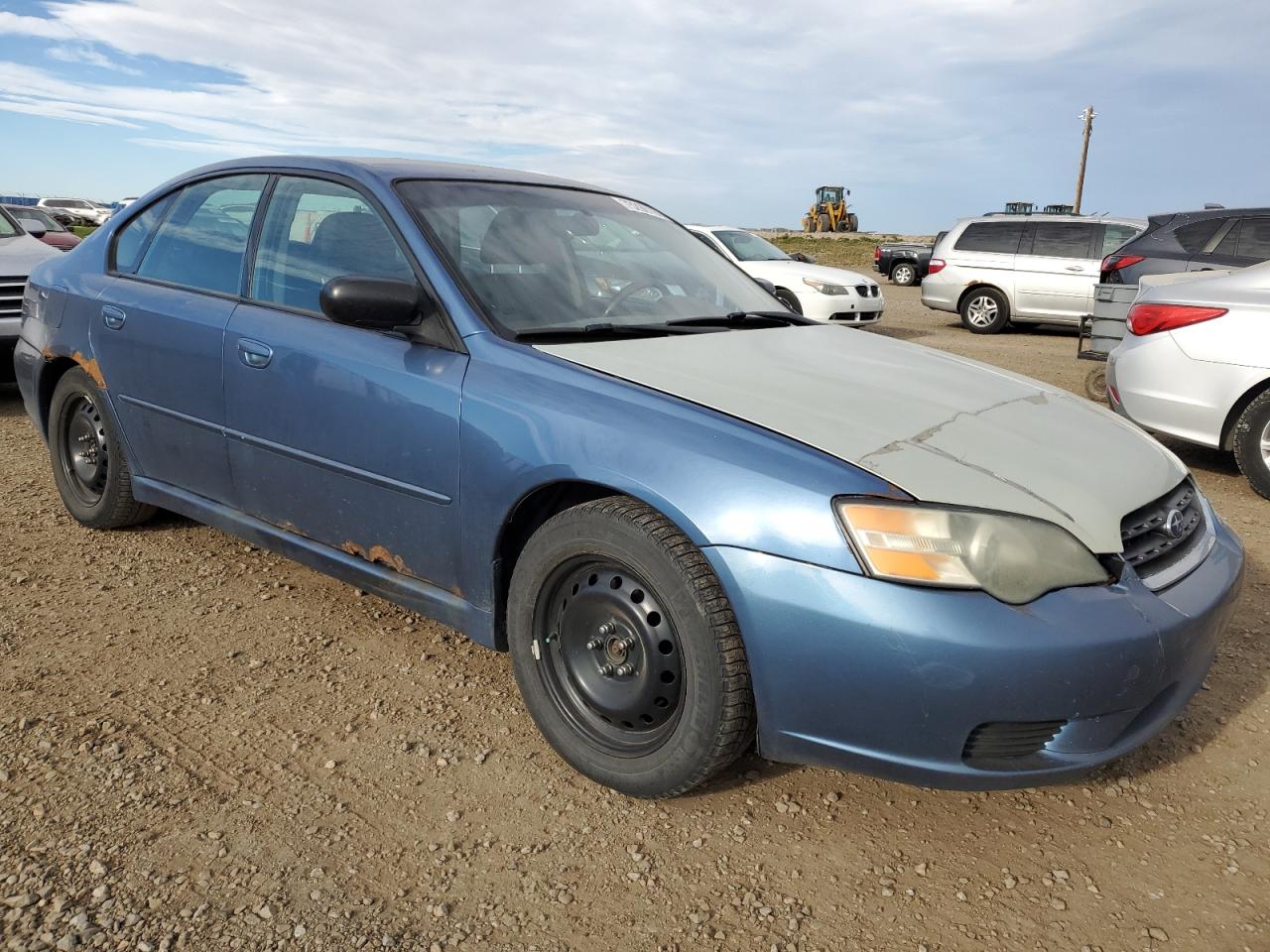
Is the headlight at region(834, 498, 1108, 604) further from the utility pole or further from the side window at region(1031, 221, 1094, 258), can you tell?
the utility pole

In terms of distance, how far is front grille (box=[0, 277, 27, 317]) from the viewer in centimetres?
693

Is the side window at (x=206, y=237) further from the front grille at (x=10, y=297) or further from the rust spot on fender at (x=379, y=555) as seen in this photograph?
the front grille at (x=10, y=297)

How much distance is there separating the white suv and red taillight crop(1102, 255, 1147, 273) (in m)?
3.59

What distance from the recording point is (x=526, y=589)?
259 cm

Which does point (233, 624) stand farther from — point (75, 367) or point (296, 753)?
point (75, 367)

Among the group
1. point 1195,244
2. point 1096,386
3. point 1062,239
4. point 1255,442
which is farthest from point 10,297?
point 1062,239

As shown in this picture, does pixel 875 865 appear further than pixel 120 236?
No

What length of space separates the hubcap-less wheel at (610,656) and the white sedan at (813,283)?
972 centimetres

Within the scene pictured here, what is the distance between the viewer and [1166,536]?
8.14 feet

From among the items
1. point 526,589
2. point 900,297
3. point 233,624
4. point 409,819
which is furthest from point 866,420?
point 900,297

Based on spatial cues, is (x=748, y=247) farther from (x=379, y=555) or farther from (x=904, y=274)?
(x=904, y=274)

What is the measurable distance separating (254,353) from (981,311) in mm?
12888

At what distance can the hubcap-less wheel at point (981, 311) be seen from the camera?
14.2 m

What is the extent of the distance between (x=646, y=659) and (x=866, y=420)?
2.62ft
